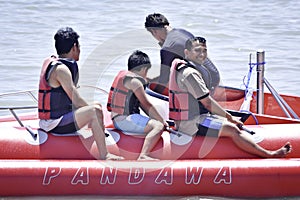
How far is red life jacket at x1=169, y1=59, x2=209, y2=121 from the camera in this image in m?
5.14

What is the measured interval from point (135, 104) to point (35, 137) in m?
0.75

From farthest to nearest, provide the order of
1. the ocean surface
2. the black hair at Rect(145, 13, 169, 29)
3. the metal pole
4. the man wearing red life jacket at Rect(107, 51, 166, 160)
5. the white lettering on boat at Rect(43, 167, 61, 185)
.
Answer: the ocean surface, the black hair at Rect(145, 13, 169, 29), the metal pole, the man wearing red life jacket at Rect(107, 51, 166, 160), the white lettering on boat at Rect(43, 167, 61, 185)

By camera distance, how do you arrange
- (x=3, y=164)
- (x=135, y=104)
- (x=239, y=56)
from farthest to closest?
(x=239, y=56) < (x=135, y=104) < (x=3, y=164)

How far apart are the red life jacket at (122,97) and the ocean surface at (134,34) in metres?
3.13

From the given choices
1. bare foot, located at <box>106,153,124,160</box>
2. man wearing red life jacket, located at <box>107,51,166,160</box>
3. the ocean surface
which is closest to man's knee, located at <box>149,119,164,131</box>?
man wearing red life jacket, located at <box>107,51,166,160</box>

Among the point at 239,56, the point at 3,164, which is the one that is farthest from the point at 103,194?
the point at 239,56

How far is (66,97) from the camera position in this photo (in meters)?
5.07

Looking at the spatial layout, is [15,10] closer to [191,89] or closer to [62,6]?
[62,6]

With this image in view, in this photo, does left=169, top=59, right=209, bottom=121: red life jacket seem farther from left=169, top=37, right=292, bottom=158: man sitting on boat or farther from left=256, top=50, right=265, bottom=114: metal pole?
left=256, top=50, right=265, bottom=114: metal pole

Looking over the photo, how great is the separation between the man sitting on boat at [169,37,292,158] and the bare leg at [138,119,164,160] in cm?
15

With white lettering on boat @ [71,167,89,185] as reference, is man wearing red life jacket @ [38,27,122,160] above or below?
above

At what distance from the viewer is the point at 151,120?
17.0 feet

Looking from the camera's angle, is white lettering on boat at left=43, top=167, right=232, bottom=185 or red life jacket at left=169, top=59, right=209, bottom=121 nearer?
white lettering on boat at left=43, top=167, right=232, bottom=185

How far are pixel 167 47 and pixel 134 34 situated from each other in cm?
601
